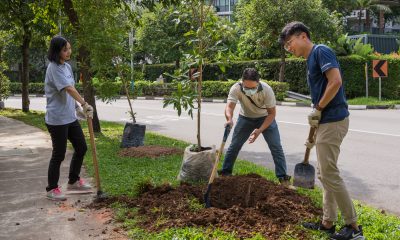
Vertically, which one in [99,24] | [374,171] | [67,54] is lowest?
[374,171]

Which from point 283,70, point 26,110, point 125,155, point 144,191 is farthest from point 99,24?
point 283,70

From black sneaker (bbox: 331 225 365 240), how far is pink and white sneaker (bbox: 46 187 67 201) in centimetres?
298

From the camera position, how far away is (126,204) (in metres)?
4.99

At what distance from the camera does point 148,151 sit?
832 centimetres

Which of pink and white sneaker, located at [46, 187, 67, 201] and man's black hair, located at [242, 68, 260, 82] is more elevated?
man's black hair, located at [242, 68, 260, 82]

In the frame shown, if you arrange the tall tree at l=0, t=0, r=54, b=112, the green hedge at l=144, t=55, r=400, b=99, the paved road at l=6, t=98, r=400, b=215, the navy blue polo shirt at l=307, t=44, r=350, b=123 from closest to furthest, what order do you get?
the navy blue polo shirt at l=307, t=44, r=350, b=123 → the paved road at l=6, t=98, r=400, b=215 → the tall tree at l=0, t=0, r=54, b=112 → the green hedge at l=144, t=55, r=400, b=99


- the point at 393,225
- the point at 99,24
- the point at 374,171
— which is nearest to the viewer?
the point at 393,225

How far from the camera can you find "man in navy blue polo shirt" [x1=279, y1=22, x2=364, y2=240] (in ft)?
12.5

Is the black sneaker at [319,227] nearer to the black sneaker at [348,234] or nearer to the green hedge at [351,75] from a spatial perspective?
the black sneaker at [348,234]

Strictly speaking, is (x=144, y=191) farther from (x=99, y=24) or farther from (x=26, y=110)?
(x=26, y=110)

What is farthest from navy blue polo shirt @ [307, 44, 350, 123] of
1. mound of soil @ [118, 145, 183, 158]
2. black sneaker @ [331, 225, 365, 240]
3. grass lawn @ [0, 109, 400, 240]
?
mound of soil @ [118, 145, 183, 158]

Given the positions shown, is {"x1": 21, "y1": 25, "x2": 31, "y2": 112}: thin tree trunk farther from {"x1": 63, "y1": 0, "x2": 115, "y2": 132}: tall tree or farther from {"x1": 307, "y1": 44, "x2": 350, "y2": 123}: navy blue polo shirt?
{"x1": 307, "y1": 44, "x2": 350, "y2": 123}: navy blue polo shirt

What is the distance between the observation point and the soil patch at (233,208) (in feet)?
13.6

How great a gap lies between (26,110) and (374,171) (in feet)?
48.7
